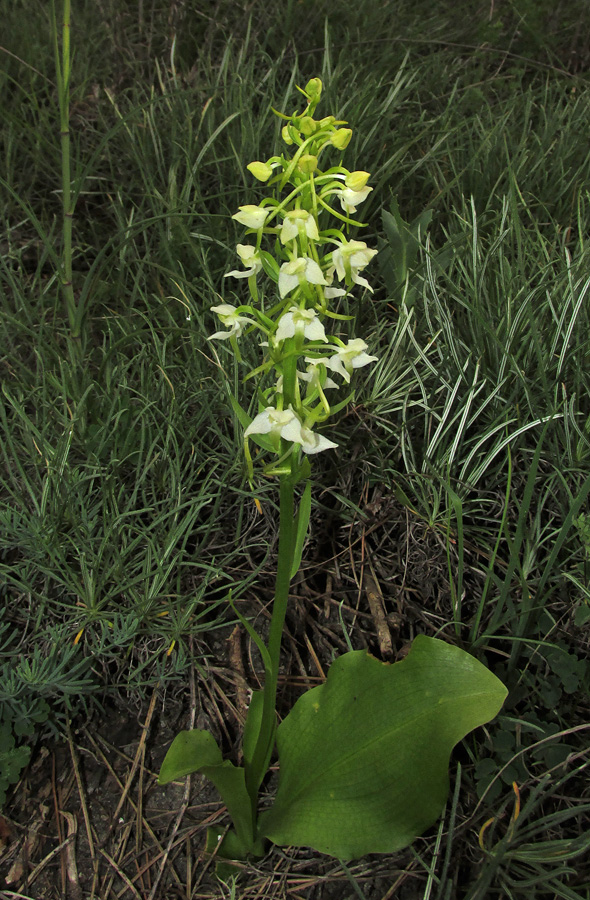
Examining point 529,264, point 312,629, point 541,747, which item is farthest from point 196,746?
point 529,264

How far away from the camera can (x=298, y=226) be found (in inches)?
29.5

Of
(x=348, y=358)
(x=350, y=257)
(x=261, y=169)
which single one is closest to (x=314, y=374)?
(x=348, y=358)

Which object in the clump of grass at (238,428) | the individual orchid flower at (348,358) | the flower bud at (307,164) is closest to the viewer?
the flower bud at (307,164)

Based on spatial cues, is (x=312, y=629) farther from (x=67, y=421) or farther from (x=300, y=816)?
(x=67, y=421)

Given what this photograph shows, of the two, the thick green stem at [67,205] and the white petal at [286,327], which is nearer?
the white petal at [286,327]

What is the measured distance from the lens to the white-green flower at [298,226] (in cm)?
74

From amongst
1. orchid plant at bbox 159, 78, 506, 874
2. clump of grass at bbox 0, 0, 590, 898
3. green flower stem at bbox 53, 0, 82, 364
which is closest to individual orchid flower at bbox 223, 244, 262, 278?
orchid plant at bbox 159, 78, 506, 874

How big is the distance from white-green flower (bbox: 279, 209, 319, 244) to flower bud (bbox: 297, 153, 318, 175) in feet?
0.15

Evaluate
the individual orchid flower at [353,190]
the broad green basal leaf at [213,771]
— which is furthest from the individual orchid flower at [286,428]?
the broad green basal leaf at [213,771]

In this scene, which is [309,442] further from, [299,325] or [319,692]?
[319,692]

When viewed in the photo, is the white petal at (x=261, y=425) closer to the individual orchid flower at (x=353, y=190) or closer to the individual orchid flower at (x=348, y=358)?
the individual orchid flower at (x=348, y=358)

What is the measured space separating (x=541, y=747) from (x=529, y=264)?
122 cm

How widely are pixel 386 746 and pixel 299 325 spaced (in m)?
0.59

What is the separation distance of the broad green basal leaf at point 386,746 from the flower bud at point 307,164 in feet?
2.06
